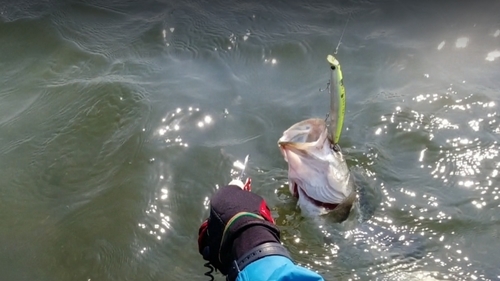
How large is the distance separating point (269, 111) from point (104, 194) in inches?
61.0

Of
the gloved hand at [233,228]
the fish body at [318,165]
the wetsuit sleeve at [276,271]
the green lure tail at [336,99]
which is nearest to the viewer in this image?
the wetsuit sleeve at [276,271]

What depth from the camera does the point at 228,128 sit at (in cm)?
482

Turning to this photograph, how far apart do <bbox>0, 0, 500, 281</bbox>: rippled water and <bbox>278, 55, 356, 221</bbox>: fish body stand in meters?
0.21

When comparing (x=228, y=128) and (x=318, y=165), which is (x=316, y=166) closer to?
(x=318, y=165)

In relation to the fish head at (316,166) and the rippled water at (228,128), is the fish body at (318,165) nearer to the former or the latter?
the fish head at (316,166)

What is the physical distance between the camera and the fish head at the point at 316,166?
3.55 meters

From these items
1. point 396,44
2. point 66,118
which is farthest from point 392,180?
point 66,118

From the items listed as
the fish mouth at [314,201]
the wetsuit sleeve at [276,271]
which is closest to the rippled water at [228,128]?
the fish mouth at [314,201]

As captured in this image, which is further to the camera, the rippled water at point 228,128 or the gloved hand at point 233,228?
the rippled water at point 228,128

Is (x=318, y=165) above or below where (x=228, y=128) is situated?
above

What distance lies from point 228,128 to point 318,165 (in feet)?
4.58

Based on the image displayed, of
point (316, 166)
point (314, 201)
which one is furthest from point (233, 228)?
point (314, 201)

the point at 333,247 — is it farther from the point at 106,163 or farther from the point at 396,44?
the point at 396,44

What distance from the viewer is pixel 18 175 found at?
4.41 m
